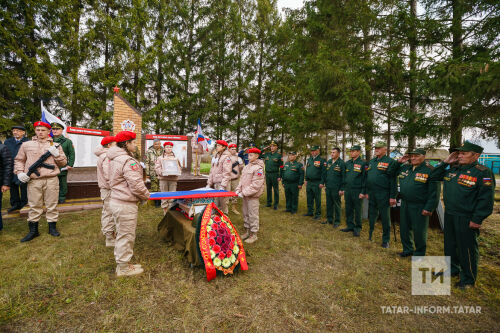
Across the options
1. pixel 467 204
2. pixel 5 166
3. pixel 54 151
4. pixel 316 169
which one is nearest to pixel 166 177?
pixel 54 151

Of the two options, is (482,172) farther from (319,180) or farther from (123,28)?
(123,28)

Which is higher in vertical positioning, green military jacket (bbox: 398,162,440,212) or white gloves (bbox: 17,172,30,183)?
white gloves (bbox: 17,172,30,183)

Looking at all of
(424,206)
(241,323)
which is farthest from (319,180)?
(241,323)

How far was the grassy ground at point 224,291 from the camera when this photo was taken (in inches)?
93.7

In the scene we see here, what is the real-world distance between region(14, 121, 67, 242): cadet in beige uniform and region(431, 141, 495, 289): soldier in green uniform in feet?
23.3

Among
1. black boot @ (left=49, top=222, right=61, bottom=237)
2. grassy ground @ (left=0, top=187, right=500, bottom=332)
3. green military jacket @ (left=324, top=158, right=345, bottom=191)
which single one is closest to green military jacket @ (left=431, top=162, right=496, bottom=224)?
grassy ground @ (left=0, top=187, right=500, bottom=332)

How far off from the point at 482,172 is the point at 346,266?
2.42 meters

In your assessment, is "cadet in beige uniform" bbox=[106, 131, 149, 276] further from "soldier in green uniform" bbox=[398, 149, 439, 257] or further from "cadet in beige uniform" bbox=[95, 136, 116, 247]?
"soldier in green uniform" bbox=[398, 149, 439, 257]

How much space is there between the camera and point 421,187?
3773mm

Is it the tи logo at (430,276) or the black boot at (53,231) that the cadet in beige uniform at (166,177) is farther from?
the tи logo at (430,276)

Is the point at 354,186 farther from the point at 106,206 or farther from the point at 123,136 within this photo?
the point at 106,206

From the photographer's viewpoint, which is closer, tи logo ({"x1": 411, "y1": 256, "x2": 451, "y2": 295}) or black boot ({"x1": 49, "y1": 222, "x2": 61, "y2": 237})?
tи logo ({"x1": 411, "y1": 256, "x2": 451, "y2": 295})

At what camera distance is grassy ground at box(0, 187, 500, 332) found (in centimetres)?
238

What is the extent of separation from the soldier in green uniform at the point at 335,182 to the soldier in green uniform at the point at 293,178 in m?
1.12
